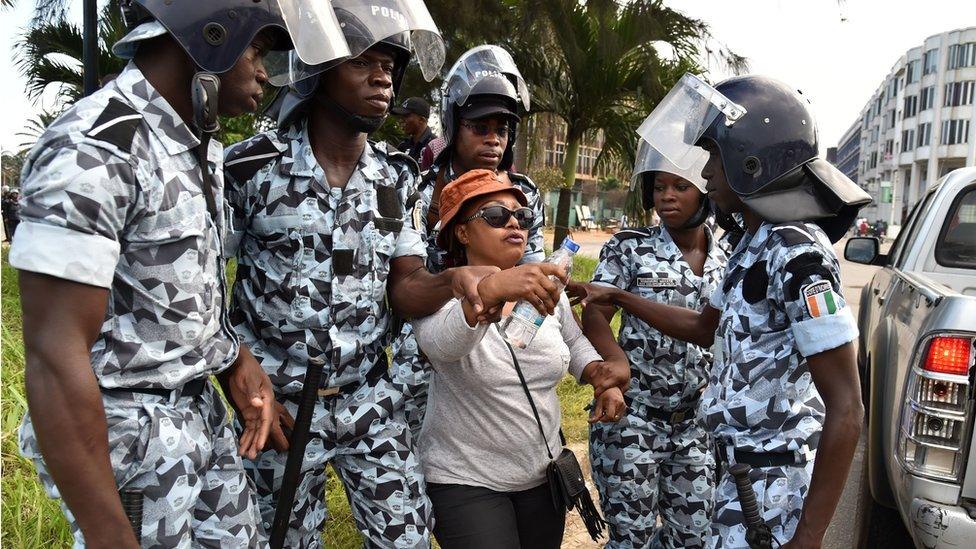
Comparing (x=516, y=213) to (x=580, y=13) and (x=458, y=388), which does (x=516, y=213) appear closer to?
(x=458, y=388)

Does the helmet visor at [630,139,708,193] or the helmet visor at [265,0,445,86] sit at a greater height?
the helmet visor at [265,0,445,86]

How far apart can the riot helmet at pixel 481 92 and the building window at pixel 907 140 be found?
80.3 m

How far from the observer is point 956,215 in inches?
167

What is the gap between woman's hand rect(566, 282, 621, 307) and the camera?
2961 millimetres

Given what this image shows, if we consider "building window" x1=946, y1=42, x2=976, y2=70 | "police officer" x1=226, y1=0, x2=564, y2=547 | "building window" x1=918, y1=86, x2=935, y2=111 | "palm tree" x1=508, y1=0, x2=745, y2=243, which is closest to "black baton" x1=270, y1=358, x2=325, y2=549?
"police officer" x1=226, y1=0, x2=564, y2=547

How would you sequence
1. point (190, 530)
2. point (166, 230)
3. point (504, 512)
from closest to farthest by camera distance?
point (166, 230), point (190, 530), point (504, 512)

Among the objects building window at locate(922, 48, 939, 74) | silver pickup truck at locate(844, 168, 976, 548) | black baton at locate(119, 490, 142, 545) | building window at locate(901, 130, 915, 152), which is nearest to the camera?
black baton at locate(119, 490, 142, 545)

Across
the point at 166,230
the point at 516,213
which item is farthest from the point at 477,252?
the point at 166,230

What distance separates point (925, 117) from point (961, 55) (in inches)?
240

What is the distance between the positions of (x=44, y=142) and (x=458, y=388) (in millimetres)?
1331

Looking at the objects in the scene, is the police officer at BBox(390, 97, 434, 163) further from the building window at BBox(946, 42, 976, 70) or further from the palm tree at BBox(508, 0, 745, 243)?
the building window at BBox(946, 42, 976, 70)

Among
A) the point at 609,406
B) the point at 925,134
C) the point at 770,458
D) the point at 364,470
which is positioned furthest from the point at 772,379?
the point at 925,134

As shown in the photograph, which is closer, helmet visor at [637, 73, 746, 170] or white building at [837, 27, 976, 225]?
helmet visor at [637, 73, 746, 170]

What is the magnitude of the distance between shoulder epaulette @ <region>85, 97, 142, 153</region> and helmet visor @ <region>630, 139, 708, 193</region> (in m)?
2.01
